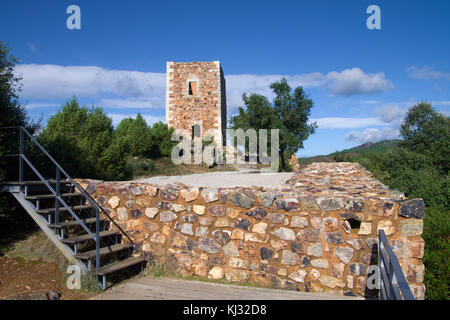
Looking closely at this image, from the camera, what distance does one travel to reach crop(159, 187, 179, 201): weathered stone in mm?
4711

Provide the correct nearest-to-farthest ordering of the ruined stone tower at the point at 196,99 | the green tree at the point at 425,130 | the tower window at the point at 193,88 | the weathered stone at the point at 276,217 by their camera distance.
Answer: the weathered stone at the point at 276,217 < the green tree at the point at 425,130 < the ruined stone tower at the point at 196,99 < the tower window at the point at 193,88

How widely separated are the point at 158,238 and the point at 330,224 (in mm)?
2434

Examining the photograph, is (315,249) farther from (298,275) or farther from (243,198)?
(243,198)

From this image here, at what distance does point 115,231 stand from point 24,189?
1.42 meters

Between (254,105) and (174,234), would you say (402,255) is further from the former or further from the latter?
(254,105)

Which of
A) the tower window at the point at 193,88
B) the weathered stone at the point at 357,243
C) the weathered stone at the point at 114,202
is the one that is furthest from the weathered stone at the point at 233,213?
the tower window at the point at 193,88

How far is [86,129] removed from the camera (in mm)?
10797

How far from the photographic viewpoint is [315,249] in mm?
3885

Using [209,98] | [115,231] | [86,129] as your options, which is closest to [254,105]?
[209,98]

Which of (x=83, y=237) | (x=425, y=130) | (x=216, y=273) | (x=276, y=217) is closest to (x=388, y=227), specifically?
(x=276, y=217)

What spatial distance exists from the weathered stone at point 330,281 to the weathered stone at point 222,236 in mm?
1251

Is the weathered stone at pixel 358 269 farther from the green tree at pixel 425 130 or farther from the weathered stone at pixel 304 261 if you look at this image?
the green tree at pixel 425 130

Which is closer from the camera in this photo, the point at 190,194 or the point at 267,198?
the point at 267,198

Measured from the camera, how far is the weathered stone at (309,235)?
3.89 m
